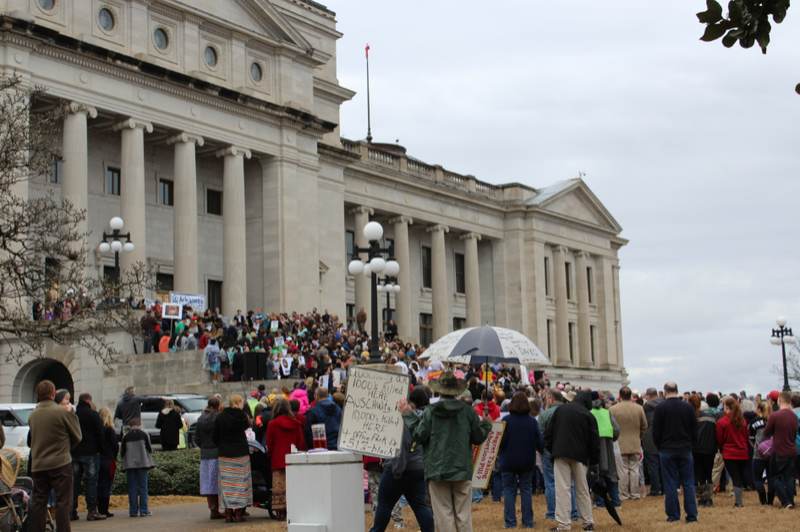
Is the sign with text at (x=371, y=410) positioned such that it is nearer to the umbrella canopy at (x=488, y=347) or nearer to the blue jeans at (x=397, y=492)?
the blue jeans at (x=397, y=492)

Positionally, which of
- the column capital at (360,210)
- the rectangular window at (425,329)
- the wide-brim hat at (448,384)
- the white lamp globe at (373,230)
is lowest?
the wide-brim hat at (448,384)

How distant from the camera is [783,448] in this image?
14.8 meters

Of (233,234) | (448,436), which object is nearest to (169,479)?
(448,436)

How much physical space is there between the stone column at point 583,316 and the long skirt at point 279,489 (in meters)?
48.3

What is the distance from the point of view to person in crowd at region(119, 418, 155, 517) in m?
15.1

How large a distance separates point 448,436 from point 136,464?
6.78 meters

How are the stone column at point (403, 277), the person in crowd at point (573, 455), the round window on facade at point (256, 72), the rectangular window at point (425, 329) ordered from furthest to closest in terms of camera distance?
the rectangular window at point (425, 329)
the stone column at point (403, 277)
the round window on facade at point (256, 72)
the person in crowd at point (573, 455)

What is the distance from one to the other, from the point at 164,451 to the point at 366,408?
1077 cm

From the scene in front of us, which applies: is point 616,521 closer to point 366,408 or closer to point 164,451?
point 366,408

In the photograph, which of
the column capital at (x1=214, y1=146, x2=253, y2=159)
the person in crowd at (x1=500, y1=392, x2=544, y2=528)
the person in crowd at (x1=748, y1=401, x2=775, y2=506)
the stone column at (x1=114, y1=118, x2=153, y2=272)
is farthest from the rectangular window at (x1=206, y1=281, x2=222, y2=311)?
→ the person in crowd at (x1=500, y1=392, x2=544, y2=528)

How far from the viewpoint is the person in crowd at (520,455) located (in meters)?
13.0

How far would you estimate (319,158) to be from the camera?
43438 millimetres

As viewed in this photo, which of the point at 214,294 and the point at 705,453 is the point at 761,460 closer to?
the point at 705,453

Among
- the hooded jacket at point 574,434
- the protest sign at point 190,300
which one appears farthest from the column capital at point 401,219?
the hooded jacket at point 574,434
